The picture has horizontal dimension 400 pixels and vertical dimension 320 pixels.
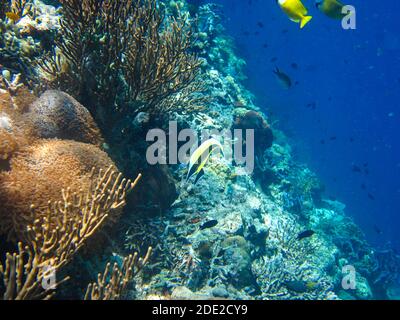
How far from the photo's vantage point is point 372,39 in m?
98.4

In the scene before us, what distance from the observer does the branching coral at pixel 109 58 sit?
393 centimetres

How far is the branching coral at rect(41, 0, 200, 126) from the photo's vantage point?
155 inches

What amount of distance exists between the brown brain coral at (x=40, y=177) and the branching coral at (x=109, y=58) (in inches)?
42.1

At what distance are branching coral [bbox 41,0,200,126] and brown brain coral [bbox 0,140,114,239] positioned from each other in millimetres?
1070

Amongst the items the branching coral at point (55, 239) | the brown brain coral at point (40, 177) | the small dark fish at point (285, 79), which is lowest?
the branching coral at point (55, 239)

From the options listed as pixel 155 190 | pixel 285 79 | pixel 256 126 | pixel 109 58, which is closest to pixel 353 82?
pixel 256 126

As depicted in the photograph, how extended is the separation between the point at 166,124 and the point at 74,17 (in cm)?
214

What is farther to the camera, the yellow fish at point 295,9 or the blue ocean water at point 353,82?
the blue ocean water at point 353,82

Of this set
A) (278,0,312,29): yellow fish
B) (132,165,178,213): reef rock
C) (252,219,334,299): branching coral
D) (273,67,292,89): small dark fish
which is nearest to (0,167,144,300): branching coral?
(132,165,178,213): reef rock

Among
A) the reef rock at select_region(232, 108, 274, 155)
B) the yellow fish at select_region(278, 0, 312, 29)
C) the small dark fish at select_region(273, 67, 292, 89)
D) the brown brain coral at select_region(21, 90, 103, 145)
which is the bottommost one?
the brown brain coral at select_region(21, 90, 103, 145)

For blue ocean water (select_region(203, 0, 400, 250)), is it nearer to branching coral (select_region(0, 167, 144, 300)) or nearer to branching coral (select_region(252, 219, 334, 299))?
branching coral (select_region(252, 219, 334, 299))

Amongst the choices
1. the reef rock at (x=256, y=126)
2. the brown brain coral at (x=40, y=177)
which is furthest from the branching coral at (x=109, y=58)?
the reef rock at (x=256, y=126)

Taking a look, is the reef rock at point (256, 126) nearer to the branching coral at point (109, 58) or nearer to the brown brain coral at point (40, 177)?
the branching coral at point (109, 58)

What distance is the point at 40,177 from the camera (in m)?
2.94
